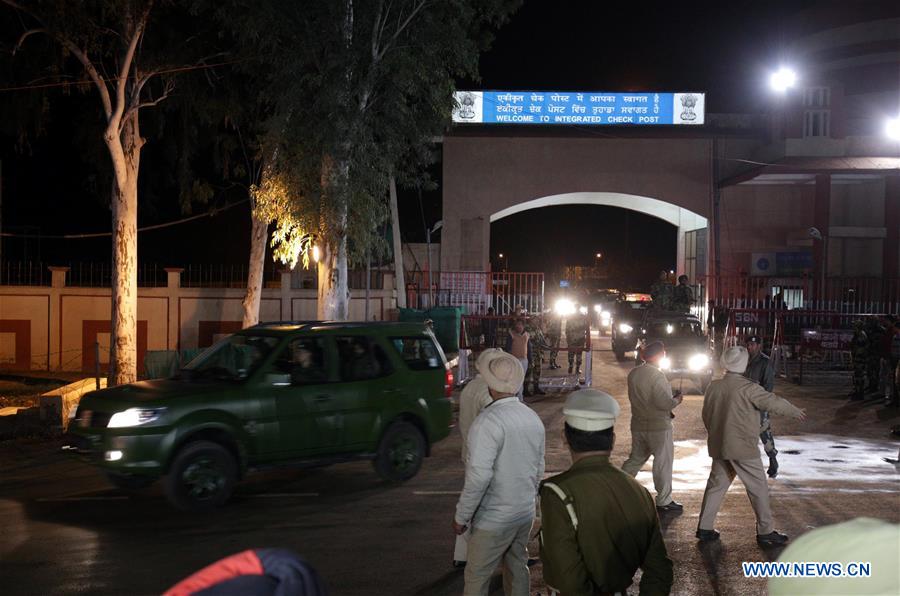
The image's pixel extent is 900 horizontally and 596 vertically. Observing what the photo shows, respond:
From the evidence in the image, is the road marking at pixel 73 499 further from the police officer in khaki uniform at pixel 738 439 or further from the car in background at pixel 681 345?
the car in background at pixel 681 345

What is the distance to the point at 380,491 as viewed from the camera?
9.98 meters

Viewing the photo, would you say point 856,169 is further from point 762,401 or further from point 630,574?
point 630,574

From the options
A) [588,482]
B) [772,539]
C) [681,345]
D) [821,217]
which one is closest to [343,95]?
[681,345]

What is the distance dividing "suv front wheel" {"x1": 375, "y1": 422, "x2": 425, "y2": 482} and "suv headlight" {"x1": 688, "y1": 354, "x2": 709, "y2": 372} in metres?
10.4

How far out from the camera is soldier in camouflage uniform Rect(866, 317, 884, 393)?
59.4ft

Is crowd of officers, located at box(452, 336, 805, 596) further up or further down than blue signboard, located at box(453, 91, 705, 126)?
further down

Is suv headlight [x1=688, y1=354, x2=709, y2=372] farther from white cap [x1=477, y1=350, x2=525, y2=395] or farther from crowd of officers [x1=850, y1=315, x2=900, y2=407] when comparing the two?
white cap [x1=477, y1=350, x2=525, y2=395]

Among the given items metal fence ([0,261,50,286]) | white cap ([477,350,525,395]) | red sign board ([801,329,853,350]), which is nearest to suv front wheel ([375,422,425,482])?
white cap ([477,350,525,395])

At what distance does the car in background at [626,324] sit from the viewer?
83.9ft

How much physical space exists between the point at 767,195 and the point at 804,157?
3184 mm

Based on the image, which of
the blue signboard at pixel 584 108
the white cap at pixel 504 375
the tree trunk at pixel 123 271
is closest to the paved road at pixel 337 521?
the white cap at pixel 504 375

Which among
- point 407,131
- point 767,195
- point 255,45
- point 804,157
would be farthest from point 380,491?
point 767,195

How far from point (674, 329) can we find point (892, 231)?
14277 mm

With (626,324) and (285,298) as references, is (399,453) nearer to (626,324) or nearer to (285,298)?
(285,298)
